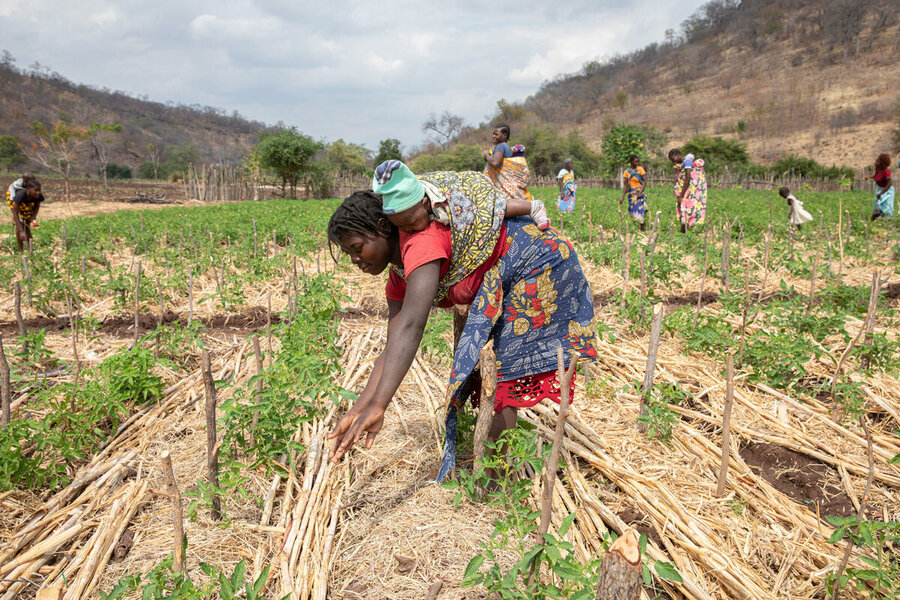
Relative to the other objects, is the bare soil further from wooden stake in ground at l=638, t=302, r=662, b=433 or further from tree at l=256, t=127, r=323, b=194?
tree at l=256, t=127, r=323, b=194

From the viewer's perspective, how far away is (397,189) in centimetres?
169

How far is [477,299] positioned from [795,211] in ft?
29.2

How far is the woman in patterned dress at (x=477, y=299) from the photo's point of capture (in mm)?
1726

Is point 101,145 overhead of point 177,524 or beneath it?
overhead

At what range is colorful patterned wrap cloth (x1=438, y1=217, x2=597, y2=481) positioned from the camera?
6.38 feet

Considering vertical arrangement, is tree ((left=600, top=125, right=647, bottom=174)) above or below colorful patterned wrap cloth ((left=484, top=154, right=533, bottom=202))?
above

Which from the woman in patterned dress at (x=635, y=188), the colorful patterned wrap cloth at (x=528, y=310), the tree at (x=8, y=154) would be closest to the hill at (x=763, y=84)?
the woman in patterned dress at (x=635, y=188)

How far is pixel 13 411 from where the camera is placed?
2.89 m

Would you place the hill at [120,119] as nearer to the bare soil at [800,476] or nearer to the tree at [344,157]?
the tree at [344,157]

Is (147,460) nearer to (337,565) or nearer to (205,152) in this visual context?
(337,565)

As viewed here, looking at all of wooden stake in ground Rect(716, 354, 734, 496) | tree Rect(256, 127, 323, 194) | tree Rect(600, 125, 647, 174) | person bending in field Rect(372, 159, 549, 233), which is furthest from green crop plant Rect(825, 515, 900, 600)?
tree Rect(256, 127, 323, 194)

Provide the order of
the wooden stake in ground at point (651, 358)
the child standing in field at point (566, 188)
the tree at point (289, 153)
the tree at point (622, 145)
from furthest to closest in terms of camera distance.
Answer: the tree at point (289, 153) < the tree at point (622, 145) < the child standing in field at point (566, 188) < the wooden stake in ground at point (651, 358)

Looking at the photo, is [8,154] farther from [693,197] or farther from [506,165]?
[693,197]

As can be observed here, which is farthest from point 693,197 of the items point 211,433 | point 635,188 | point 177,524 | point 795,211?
point 177,524
